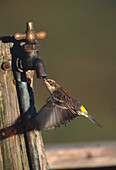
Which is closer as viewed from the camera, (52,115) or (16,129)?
(16,129)

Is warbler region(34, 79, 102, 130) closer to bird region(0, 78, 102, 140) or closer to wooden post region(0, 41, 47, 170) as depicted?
bird region(0, 78, 102, 140)

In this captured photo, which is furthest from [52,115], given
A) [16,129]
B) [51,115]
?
[16,129]

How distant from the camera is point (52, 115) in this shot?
3.21 metres

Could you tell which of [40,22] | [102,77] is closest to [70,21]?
[40,22]

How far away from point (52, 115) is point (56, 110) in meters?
0.08

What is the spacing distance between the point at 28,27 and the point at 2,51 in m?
0.26

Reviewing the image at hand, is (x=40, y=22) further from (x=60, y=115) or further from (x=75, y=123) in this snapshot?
(x=60, y=115)

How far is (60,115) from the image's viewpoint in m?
3.25

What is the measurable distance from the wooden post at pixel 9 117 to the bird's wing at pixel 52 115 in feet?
0.57

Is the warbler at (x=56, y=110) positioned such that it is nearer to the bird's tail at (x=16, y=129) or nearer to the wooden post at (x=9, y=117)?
the bird's tail at (x=16, y=129)

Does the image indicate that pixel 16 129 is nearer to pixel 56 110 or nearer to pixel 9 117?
pixel 9 117

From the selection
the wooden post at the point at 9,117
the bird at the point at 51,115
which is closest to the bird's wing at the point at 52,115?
the bird at the point at 51,115

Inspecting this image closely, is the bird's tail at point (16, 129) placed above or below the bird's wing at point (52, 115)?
below

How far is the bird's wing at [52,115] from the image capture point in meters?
3.03
